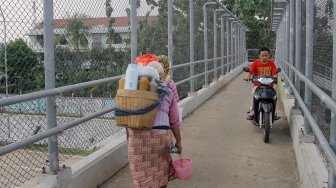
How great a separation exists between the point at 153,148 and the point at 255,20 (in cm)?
3245

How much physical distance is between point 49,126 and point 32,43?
658 mm

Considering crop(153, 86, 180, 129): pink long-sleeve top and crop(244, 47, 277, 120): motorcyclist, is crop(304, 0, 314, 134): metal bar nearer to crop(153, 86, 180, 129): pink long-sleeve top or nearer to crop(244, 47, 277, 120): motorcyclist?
crop(153, 86, 180, 129): pink long-sleeve top

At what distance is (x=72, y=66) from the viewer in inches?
161

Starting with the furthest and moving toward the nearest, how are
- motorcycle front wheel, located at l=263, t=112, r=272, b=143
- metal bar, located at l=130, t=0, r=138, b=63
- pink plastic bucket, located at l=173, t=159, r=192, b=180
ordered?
1. motorcycle front wheel, located at l=263, t=112, r=272, b=143
2. metal bar, located at l=130, t=0, r=138, b=63
3. pink plastic bucket, located at l=173, t=159, r=192, b=180

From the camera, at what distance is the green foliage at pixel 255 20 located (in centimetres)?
3397

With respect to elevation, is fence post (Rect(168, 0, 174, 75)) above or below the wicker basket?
above

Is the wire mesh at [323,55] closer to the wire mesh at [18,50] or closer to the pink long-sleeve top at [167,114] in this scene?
the pink long-sleeve top at [167,114]

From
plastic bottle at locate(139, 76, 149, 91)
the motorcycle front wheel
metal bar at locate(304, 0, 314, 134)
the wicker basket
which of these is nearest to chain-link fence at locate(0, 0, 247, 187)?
the wicker basket

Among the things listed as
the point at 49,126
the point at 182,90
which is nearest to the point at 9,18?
the point at 49,126

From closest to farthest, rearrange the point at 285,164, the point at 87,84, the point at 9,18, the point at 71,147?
the point at 9,18 → the point at 87,84 → the point at 71,147 → the point at 285,164

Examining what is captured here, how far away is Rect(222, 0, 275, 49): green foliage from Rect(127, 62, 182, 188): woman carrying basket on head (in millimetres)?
31549

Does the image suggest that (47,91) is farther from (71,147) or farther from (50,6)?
(71,147)

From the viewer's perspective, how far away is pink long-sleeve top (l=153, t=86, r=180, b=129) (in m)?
3.31

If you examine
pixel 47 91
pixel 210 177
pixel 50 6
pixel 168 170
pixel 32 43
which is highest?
pixel 50 6
